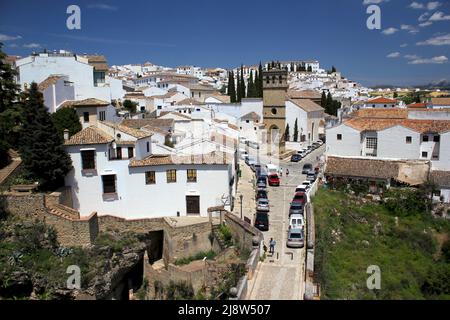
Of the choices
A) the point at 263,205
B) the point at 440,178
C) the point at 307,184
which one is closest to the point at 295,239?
the point at 263,205

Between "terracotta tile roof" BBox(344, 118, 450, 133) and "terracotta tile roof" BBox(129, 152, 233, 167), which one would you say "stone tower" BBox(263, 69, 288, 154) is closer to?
"terracotta tile roof" BBox(344, 118, 450, 133)

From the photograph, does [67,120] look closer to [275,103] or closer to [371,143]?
[371,143]

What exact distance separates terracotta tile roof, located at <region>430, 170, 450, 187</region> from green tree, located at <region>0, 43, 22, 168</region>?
97.8ft

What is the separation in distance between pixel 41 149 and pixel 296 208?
579 inches

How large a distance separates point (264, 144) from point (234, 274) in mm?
32633

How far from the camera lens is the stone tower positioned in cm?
4948

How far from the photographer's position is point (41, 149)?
2098 centimetres

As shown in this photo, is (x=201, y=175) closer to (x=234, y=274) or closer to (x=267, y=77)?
(x=234, y=274)

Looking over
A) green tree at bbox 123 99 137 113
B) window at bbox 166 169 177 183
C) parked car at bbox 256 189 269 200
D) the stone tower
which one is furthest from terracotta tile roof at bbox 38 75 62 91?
the stone tower

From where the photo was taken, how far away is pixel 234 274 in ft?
56.6

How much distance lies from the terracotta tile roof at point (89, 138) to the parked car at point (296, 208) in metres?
11.3
